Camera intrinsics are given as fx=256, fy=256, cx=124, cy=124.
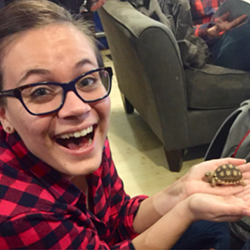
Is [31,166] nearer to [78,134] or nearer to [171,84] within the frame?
[78,134]

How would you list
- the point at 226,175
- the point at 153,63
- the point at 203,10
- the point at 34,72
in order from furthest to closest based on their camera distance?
the point at 203,10, the point at 153,63, the point at 226,175, the point at 34,72

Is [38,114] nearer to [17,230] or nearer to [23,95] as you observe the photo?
[23,95]

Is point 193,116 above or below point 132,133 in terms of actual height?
above

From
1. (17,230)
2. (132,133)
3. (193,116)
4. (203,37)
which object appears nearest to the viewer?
(17,230)

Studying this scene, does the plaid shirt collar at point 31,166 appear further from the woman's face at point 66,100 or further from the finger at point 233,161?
the finger at point 233,161

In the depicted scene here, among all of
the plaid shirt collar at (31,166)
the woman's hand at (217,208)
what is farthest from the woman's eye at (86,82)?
the woman's hand at (217,208)

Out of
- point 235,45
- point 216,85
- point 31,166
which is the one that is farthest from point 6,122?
point 235,45

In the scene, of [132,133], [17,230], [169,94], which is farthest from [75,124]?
[132,133]
